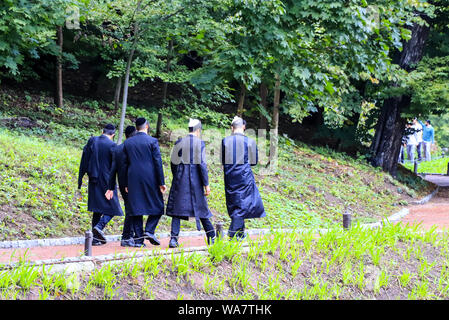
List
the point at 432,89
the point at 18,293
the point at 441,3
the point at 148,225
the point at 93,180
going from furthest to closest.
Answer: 1. the point at 441,3
2. the point at 432,89
3. the point at 93,180
4. the point at 148,225
5. the point at 18,293

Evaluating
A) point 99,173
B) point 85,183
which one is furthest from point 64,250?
point 85,183

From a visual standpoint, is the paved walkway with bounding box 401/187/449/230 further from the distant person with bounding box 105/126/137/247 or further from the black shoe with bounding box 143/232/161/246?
the distant person with bounding box 105/126/137/247

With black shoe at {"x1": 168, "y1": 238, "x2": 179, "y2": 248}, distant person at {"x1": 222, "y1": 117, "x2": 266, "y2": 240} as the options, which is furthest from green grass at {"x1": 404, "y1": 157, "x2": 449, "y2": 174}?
black shoe at {"x1": 168, "y1": 238, "x2": 179, "y2": 248}

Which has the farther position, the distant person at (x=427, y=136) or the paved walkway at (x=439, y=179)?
the distant person at (x=427, y=136)

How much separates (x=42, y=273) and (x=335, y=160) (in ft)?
53.7

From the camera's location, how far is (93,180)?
29.8 ft

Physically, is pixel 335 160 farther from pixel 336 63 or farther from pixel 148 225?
pixel 148 225

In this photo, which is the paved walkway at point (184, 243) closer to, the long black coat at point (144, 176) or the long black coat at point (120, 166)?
the long black coat at point (144, 176)

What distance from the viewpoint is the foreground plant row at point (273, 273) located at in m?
5.30

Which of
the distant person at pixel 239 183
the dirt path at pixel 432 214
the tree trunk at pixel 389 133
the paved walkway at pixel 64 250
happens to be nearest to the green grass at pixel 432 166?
the dirt path at pixel 432 214

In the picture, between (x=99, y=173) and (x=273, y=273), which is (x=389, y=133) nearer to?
(x=99, y=173)

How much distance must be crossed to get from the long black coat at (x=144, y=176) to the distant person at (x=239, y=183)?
3.32 ft

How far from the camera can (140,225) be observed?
27.4 ft

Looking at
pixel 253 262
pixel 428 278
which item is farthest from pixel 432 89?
pixel 253 262
